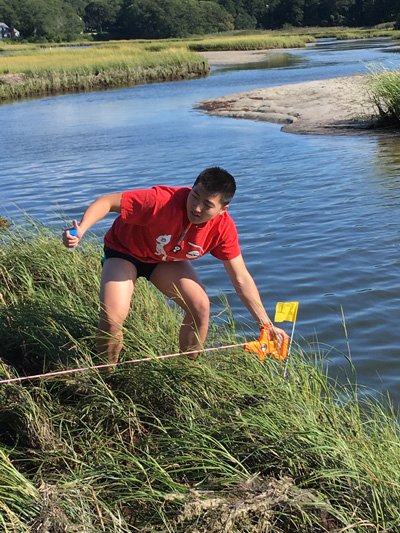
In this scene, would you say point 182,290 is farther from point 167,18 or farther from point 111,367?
point 167,18

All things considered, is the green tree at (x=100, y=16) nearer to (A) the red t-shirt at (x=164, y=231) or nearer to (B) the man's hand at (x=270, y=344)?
(A) the red t-shirt at (x=164, y=231)

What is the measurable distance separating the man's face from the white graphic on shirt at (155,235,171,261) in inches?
7.5

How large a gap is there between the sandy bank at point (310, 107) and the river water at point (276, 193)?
0.65 meters

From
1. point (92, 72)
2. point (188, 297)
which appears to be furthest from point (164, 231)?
point (92, 72)

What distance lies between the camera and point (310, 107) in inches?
714

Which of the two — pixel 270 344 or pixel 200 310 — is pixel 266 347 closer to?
pixel 270 344

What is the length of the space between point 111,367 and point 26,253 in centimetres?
222

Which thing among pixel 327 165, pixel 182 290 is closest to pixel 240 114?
pixel 327 165

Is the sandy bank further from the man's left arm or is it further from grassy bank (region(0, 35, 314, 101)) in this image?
grassy bank (region(0, 35, 314, 101))

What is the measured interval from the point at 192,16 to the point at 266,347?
107087 millimetres

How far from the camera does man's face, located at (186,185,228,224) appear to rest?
137 inches

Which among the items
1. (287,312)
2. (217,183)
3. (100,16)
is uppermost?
(100,16)

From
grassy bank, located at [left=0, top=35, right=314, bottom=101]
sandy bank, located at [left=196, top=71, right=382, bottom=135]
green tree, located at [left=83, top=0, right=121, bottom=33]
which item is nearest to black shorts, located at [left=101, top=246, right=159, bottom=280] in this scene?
sandy bank, located at [left=196, top=71, right=382, bottom=135]

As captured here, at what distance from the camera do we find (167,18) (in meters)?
102
